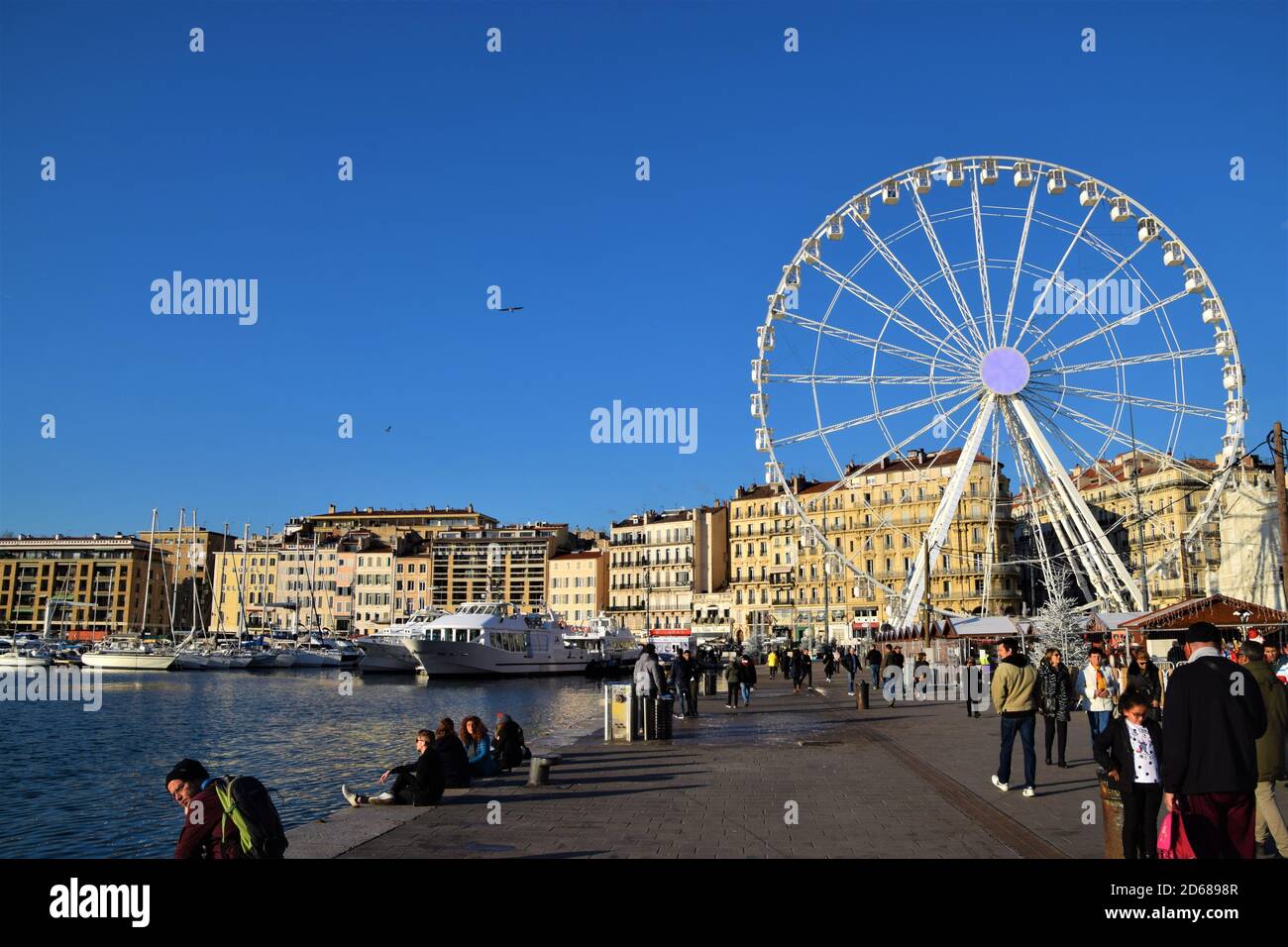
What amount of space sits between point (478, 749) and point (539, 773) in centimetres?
192

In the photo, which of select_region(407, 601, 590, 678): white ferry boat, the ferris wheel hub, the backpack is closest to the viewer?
the backpack

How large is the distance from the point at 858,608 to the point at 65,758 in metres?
80.0

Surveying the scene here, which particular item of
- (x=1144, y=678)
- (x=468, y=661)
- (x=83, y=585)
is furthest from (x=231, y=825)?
(x=83, y=585)

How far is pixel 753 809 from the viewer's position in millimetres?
12031

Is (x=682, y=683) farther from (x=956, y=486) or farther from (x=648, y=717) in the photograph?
(x=956, y=486)

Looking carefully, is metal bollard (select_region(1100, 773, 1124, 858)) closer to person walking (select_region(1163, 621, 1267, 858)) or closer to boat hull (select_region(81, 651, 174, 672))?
person walking (select_region(1163, 621, 1267, 858))

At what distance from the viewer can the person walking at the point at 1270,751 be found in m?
8.35

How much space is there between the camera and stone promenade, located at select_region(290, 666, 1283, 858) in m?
9.76

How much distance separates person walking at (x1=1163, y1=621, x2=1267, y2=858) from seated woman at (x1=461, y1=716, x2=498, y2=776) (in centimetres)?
1018

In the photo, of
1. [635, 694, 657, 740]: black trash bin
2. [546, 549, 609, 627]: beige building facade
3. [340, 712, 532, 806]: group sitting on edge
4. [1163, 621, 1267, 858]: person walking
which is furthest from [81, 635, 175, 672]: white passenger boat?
[1163, 621, 1267, 858]: person walking
